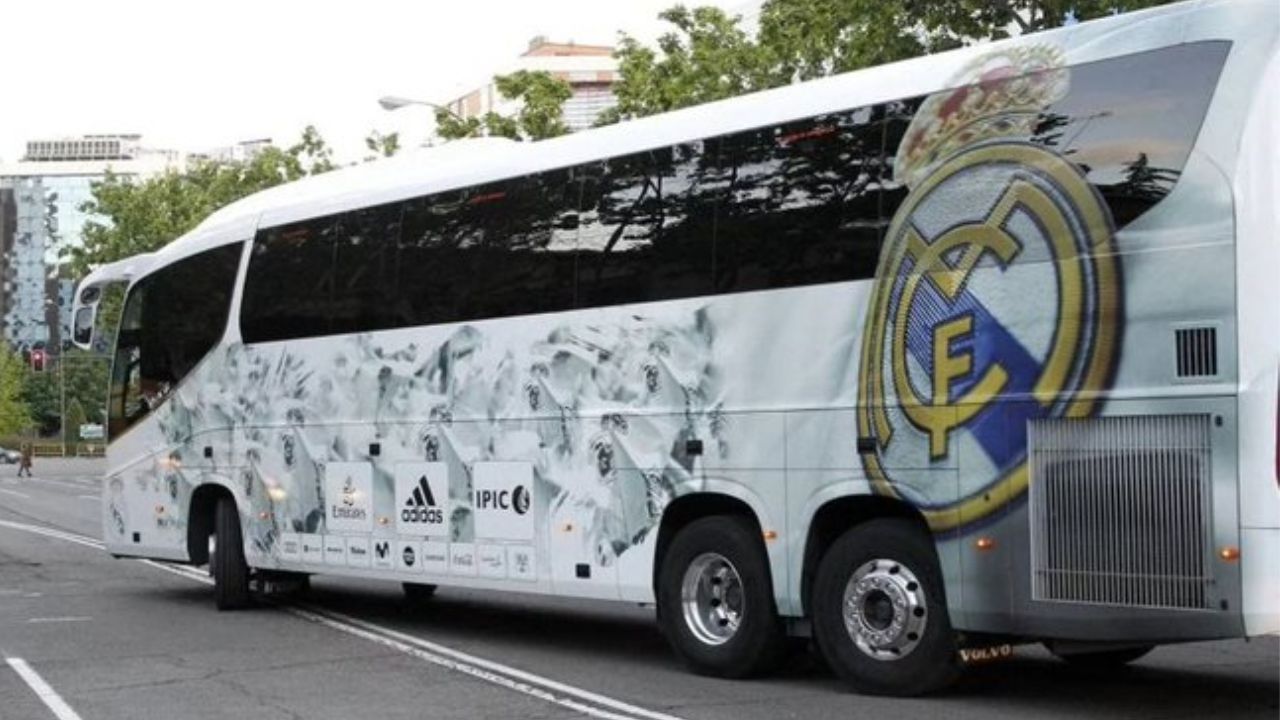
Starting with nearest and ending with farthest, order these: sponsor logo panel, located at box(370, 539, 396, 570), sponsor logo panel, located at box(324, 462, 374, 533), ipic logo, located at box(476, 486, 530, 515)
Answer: ipic logo, located at box(476, 486, 530, 515)
sponsor logo panel, located at box(370, 539, 396, 570)
sponsor logo panel, located at box(324, 462, 374, 533)

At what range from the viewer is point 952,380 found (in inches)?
379

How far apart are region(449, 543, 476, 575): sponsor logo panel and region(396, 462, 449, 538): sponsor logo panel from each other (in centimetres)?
16

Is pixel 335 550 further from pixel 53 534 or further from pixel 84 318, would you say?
pixel 53 534

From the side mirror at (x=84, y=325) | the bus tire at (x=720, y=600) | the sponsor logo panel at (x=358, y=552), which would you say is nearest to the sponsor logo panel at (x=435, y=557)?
the sponsor logo panel at (x=358, y=552)

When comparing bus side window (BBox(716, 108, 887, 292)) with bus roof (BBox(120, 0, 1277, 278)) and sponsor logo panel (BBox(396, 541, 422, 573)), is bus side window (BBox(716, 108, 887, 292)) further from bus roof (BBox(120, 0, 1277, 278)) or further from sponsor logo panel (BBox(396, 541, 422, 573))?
sponsor logo panel (BBox(396, 541, 422, 573))

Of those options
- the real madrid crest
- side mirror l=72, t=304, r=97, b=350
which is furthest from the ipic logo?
side mirror l=72, t=304, r=97, b=350

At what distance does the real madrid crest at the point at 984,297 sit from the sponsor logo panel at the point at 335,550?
6.21 metres

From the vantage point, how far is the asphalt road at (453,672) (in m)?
9.98

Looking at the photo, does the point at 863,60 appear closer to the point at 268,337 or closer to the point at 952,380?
the point at 268,337

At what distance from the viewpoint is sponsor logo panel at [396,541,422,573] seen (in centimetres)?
1380

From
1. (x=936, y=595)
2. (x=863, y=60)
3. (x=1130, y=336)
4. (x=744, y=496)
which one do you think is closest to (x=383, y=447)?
(x=744, y=496)

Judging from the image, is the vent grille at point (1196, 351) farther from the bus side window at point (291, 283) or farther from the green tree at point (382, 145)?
the green tree at point (382, 145)

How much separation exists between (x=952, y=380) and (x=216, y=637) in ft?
23.5

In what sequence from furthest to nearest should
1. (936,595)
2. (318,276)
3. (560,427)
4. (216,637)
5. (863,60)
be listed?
(863,60), (318,276), (216,637), (560,427), (936,595)
